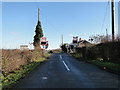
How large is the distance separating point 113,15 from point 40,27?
74.7ft

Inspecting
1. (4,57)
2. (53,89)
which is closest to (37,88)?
(53,89)

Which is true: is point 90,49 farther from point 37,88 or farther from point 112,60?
point 37,88

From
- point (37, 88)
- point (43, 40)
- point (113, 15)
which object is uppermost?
point (113, 15)

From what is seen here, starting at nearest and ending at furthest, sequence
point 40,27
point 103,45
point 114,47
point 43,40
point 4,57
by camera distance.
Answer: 1. point 4,57
2. point 114,47
3. point 103,45
4. point 43,40
5. point 40,27

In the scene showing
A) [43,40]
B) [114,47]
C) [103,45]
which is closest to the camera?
[114,47]

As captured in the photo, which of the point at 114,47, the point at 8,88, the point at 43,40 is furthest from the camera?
the point at 43,40

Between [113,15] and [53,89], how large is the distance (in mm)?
13407

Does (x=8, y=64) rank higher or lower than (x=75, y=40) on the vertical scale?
lower

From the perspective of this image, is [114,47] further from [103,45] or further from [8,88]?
[8,88]

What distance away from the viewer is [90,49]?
21562 millimetres

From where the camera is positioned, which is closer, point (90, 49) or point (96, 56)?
point (96, 56)

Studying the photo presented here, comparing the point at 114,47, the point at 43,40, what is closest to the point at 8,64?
the point at 114,47

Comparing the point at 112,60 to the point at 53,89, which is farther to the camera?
the point at 112,60

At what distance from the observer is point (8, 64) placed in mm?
8984
